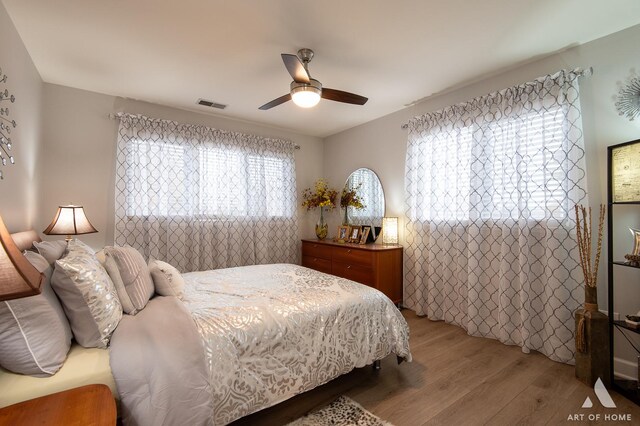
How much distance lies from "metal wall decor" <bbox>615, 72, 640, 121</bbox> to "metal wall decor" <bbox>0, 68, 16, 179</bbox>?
4228mm

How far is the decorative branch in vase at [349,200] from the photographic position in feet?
14.0

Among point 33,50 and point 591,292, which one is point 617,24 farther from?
point 33,50

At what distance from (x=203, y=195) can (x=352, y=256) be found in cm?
212

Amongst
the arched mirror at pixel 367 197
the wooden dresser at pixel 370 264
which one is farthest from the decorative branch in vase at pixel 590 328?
the arched mirror at pixel 367 197

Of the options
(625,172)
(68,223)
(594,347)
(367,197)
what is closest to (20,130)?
(68,223)

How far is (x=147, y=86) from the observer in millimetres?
3102

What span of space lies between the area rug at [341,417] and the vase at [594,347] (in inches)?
60.9

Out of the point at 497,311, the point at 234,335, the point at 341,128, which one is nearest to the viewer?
the point at 234,335

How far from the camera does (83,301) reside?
1336 mm

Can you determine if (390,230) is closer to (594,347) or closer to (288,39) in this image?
(594,347)

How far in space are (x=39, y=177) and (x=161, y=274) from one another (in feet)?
6.96

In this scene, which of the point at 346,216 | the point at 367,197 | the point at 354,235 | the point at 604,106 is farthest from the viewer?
the point at 346,216

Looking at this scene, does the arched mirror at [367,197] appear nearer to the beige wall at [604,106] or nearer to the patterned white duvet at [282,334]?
the beige wall at [604,106]

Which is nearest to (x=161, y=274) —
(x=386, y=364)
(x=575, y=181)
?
(x=386, y=364)
